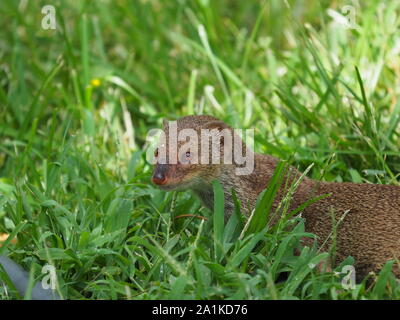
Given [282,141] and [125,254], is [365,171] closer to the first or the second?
[282,141]

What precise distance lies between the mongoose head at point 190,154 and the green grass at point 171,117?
0.21 meters

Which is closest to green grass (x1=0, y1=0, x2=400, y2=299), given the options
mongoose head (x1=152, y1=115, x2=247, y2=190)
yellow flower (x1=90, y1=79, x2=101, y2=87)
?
yellow flower (x1=90, y1=79, x2=101, y2=87)

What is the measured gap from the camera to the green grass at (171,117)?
2.90 meters

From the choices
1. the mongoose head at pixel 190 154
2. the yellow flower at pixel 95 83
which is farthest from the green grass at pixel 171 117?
the mongoose head at pixel 190 154

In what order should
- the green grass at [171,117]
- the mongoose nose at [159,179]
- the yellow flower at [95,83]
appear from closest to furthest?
the green grass at [171,117] < the mongoose nose at [159,179] < the yellow flower at [95,83]

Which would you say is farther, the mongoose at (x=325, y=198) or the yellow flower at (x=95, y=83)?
the yellow flower at (x=95, y=83)

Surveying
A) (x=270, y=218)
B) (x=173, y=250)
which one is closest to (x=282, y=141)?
(x=270, y=218)

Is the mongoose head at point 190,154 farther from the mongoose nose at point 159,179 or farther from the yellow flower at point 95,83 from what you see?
the yellow flower at point 95,83

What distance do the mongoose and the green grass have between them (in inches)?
6.9

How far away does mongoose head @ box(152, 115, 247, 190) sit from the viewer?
3.14 meters

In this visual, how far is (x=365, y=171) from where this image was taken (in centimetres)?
359

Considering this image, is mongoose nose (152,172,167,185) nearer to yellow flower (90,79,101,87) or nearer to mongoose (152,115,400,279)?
mongoose (152,115,400,279)
